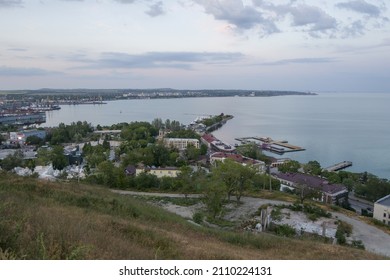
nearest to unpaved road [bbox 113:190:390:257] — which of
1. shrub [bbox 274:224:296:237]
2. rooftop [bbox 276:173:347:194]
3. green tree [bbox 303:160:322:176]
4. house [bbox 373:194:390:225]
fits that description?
shrub [bbox 274:224:296:237]

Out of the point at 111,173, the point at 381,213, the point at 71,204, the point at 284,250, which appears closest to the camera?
the point at 284,250

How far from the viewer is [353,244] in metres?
5.59

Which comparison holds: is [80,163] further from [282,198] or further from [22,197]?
[22,197]

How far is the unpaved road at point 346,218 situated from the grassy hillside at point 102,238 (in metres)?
2.55

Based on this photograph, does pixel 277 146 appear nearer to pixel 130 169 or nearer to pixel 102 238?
pixel 130 169

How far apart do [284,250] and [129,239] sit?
5.32 feet

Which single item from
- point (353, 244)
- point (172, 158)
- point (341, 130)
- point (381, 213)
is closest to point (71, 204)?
point (353, 244)

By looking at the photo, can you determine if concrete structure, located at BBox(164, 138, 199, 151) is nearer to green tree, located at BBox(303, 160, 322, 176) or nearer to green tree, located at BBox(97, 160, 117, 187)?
green tree, located at BBox(303, 160, 322, 176)

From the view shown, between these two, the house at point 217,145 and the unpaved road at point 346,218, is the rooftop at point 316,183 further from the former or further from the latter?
the house at point 217,145

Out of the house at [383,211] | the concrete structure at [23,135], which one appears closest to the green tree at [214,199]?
the house at [383,211]

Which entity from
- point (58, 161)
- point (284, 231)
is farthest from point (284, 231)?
point (58, 161)

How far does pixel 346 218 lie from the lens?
24.7 feet

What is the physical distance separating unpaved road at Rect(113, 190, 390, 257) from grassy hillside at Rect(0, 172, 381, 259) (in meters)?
2.55

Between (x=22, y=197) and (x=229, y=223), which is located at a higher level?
(x=22, y=197)
